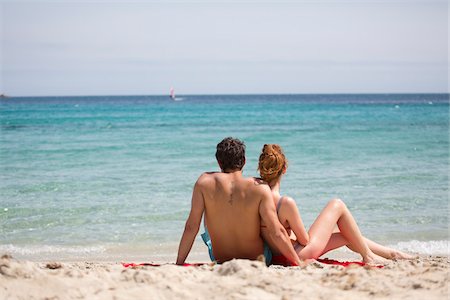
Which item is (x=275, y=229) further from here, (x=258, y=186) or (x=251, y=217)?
(x=258, y=186)

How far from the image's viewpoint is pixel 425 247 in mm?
7031

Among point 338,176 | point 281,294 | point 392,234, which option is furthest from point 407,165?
point 281,294

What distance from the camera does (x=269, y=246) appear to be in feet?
15.8

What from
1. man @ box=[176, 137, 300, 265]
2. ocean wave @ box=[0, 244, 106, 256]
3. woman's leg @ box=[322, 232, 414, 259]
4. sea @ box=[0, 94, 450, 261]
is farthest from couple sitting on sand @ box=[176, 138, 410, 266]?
ocean wave @ box=[0, 244, 106, 256]

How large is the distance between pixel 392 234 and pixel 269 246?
3224mm

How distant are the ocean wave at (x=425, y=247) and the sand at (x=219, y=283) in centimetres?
294

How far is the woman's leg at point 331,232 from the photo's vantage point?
195 inches

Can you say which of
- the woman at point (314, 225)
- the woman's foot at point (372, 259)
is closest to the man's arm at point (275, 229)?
the woman at point (314, 225)

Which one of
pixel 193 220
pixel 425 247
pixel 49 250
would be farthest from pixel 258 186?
pixel 49 250

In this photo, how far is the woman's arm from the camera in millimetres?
4750

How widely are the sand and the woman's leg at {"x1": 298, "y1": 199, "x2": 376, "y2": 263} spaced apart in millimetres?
888

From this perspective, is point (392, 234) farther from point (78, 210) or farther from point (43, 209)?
point (43, 209)

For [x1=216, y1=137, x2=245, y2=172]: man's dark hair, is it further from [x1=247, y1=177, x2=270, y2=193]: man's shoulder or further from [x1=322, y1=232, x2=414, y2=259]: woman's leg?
[x1=322, y1=232, x2=414, y2=259]: woman's leg

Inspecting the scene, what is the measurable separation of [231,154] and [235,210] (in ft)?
1.45
